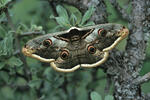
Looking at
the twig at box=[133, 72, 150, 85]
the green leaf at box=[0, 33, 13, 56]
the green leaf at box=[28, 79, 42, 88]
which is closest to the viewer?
the twig at box=[133, 72, 150, 85]

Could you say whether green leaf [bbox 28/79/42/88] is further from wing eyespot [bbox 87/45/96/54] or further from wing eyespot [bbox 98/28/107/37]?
wing eyespot [bbox 98/28/107/37]

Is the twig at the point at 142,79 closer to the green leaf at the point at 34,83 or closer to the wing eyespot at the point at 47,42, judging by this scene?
the wing eyespot at the point at 47,42

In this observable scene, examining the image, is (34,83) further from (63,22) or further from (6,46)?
(63,22)

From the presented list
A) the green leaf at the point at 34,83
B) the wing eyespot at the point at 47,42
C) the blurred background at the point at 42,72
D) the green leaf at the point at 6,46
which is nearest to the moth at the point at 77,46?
the wing eyespot at the point at 47,42

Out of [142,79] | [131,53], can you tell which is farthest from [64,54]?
[142,79]

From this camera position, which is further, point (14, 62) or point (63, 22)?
point (14, 62)

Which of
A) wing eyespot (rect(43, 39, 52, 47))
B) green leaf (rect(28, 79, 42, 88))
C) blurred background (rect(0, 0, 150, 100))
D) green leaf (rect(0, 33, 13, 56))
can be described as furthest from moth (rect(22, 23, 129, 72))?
green leaf (rect(28, 79, 42, 88))
